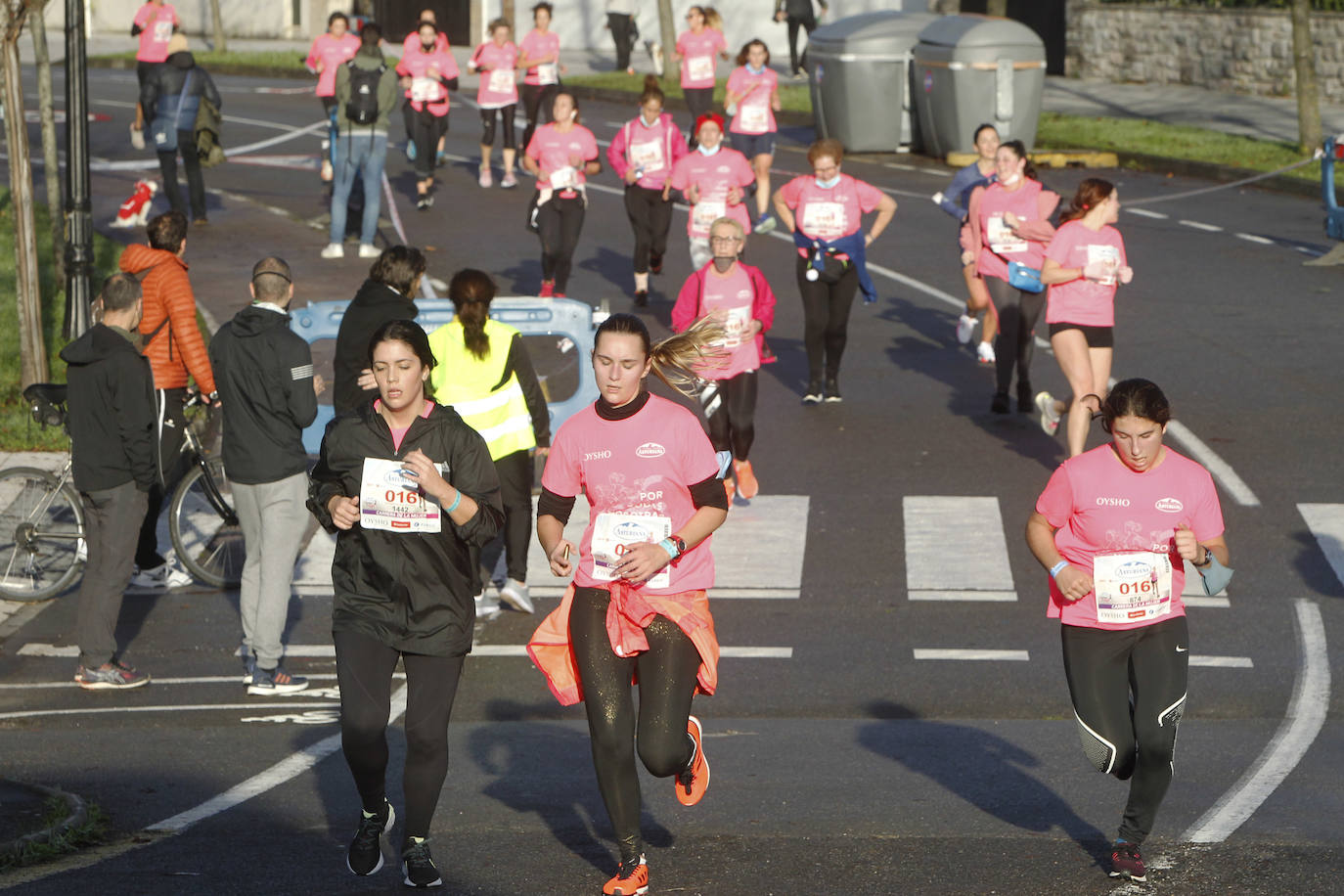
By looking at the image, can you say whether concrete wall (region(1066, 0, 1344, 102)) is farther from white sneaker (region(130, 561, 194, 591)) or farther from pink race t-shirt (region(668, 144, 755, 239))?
white sneaker (region(130, 561, 194, 591))

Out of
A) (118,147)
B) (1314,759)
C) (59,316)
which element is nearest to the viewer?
(1314,759)

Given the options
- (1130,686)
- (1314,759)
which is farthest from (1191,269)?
(1130,686)

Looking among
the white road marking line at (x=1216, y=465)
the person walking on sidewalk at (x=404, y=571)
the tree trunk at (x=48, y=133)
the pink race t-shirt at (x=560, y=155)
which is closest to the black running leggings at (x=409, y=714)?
→ the person walking on sidewalk at (x=404, y=571)

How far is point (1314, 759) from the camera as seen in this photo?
315 inches

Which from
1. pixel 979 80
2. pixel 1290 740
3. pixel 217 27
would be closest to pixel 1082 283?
pixel 1290 740

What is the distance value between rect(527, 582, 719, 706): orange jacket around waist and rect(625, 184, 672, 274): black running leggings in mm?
12181

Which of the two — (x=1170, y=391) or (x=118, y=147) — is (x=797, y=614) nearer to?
(x=1170, y=391)

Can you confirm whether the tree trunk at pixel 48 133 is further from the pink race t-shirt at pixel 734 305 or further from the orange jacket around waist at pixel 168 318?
the pink race t-shirt at pixel 734 305

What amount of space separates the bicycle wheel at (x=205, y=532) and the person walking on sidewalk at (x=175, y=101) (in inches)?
400

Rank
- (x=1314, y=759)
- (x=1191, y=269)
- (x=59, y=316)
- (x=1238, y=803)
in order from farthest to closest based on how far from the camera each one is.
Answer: (x=1191, y=269) < (x=59, y=316) < (x=1314, y=759) < (x=1238, y=803)

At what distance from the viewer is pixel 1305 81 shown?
2597 centimetres

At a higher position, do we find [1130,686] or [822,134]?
[822,134]

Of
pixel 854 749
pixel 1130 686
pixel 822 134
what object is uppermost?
pixel 822 134

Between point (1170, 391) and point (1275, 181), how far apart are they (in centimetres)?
1137
